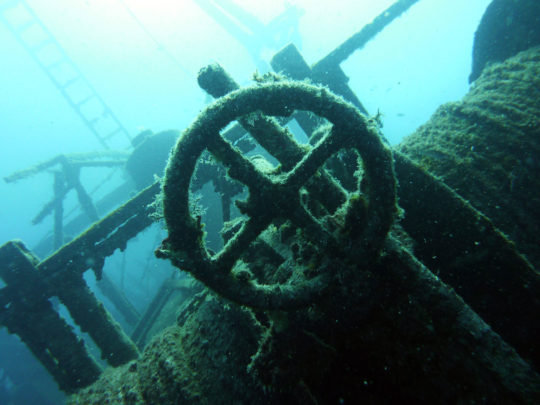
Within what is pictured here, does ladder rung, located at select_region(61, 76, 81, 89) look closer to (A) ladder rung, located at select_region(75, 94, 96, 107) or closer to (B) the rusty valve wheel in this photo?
(A) ladder rung, located at select_region(75, 94, 96, 107)

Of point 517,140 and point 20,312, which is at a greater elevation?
point 20,312

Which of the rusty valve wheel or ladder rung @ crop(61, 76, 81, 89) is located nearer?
the rusty valve wheel

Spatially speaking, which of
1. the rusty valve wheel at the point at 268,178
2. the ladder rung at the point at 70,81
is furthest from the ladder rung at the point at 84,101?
the rusty valve wheel at the point at 268,178

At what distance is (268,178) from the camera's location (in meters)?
1.58

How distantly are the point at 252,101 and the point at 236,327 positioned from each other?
1.61 meters

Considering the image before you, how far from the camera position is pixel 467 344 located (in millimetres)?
1338

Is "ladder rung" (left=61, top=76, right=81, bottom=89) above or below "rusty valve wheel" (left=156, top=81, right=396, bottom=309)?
above

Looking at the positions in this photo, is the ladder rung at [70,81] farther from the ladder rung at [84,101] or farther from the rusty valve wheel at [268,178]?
the rusty valve wheel at [268,178]

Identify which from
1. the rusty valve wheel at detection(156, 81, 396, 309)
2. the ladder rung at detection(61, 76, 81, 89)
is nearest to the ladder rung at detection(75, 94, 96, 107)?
the ladder rung at detection(61, 76, 81, 89)

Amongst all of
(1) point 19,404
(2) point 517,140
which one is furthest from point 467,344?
(1) point 19,404

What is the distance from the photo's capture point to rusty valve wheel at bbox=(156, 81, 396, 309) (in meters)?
1.46

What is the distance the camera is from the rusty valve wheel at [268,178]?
1.46m

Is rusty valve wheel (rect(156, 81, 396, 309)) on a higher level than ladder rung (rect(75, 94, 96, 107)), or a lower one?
lower

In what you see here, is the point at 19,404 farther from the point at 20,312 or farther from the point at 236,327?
the point at 236,327
